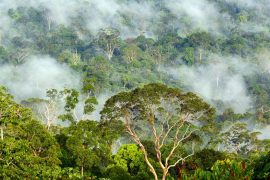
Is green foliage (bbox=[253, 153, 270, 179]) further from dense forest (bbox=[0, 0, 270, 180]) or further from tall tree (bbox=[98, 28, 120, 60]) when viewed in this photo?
tall tree (bbox=[98, 28, 120, 60])

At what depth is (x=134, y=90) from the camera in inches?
1163

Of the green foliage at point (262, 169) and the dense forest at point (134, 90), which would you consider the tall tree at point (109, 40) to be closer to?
the dense forest at point (134, 90)

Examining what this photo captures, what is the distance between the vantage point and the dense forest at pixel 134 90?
90.1ft

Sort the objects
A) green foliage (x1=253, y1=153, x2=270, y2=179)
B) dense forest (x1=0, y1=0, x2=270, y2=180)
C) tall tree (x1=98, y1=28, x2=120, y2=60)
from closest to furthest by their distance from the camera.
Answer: green foliage (x1=253, y1=153, x2=270, y2=179), dense forest (x1=0, y1=0, x2=270, y2=180), tall tree (x1=98, y1=28, x2=120, y2=60)

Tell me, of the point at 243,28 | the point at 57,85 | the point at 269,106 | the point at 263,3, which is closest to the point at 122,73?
the point at 57,85

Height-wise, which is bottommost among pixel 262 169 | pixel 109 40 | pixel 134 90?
pixel 262 169

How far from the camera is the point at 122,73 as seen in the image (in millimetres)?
99125

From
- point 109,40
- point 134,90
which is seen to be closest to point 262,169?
point 134,90

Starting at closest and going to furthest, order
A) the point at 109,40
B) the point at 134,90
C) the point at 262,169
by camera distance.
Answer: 1. the point at 262,169
2. the point at 134,90
3. the point at 109,40

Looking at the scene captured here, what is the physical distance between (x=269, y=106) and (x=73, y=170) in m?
63.1

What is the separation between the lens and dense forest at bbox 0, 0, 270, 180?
27469mm

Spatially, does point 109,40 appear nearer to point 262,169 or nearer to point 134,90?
point 134,90

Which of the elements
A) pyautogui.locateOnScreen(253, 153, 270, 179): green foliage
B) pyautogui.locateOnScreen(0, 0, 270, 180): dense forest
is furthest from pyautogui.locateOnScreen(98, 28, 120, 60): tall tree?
pyautogui.locateOnScreen(253, 153, 270, 179): green foliage

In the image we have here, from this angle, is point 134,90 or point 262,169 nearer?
point 262,169
